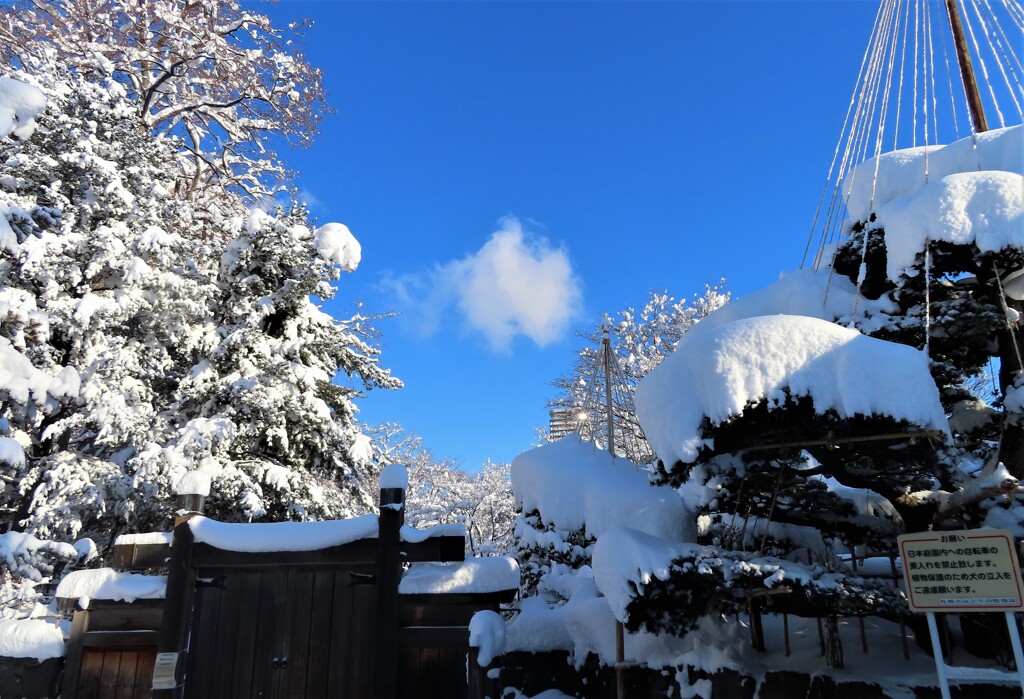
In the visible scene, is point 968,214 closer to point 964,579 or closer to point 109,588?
point 964,579

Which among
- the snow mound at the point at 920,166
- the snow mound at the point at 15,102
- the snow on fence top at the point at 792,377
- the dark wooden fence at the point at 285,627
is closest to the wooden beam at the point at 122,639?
the dark wooden fence at the point at 285,627

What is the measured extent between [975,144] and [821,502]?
3.29 meters

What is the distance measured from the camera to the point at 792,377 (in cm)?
381

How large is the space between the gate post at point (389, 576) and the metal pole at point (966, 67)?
21.3 feet

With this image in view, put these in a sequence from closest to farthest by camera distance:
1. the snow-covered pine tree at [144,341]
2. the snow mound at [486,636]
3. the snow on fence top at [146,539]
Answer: the snow mound at [486,636]
the snow on fence top at [146,539]
the snow-covered pine tree at [144,341]

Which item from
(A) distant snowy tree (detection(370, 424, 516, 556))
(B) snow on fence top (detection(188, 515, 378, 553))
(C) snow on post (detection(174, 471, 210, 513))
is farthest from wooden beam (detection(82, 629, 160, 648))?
(A) distant snowy tree (detection(370, 424, 516, 556))

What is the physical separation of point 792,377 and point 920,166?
3.09 meters

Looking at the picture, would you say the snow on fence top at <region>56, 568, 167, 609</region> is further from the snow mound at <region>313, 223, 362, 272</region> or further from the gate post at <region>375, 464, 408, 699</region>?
the snow mound at <region>313, 223, 362, 272</region>

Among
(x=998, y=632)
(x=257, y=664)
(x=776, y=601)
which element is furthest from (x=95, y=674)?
(x=998, y=632)

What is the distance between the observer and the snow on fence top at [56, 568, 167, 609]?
594 cm

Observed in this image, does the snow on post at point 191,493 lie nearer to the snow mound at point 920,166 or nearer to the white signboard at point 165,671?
the white signboard at point 165,671

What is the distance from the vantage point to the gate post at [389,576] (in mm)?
5391

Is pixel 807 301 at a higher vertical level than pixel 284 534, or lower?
higher

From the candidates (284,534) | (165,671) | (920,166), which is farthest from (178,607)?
(920,166)
